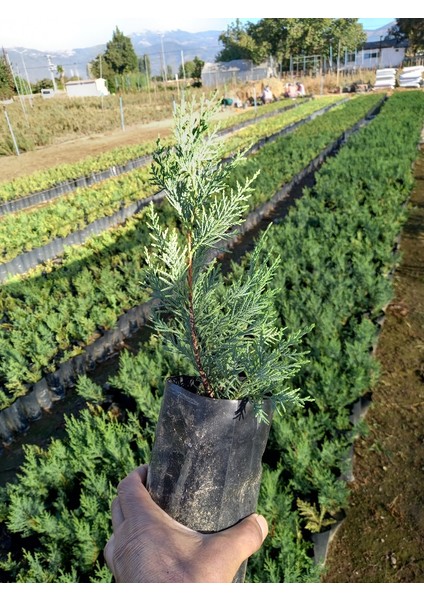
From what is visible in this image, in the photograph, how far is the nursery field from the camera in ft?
8.70

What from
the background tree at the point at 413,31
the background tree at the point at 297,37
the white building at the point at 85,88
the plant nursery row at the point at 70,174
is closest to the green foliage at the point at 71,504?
the plant nursery row at the point at 70,174

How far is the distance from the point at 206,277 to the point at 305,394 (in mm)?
2610

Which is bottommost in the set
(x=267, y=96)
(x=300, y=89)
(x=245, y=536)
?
(x=267, y=96)

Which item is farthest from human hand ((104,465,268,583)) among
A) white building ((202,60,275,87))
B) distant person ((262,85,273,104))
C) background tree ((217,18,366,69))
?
background tree ((217,18,366,69))

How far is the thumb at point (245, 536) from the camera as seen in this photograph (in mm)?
1119

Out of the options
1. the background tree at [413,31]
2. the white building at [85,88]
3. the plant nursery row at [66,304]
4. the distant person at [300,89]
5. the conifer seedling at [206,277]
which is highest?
the background tree at [413,31]

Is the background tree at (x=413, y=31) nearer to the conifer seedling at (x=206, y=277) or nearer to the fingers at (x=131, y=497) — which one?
the conifer seedling at (x=206, y=277)

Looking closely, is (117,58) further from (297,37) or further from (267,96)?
(267,96)

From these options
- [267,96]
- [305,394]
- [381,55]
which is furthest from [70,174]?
[381,55]

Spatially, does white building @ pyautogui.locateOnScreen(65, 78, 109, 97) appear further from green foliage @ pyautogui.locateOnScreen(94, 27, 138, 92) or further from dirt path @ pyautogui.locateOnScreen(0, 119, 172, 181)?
dirt path @ pyautogui.locateOnScreen(0, 119, 172, 181)

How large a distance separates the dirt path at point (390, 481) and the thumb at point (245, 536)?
205 cm

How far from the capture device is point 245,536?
3.76ft

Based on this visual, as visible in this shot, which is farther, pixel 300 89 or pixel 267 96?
pixel 300 89

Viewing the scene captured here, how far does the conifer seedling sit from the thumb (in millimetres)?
324
